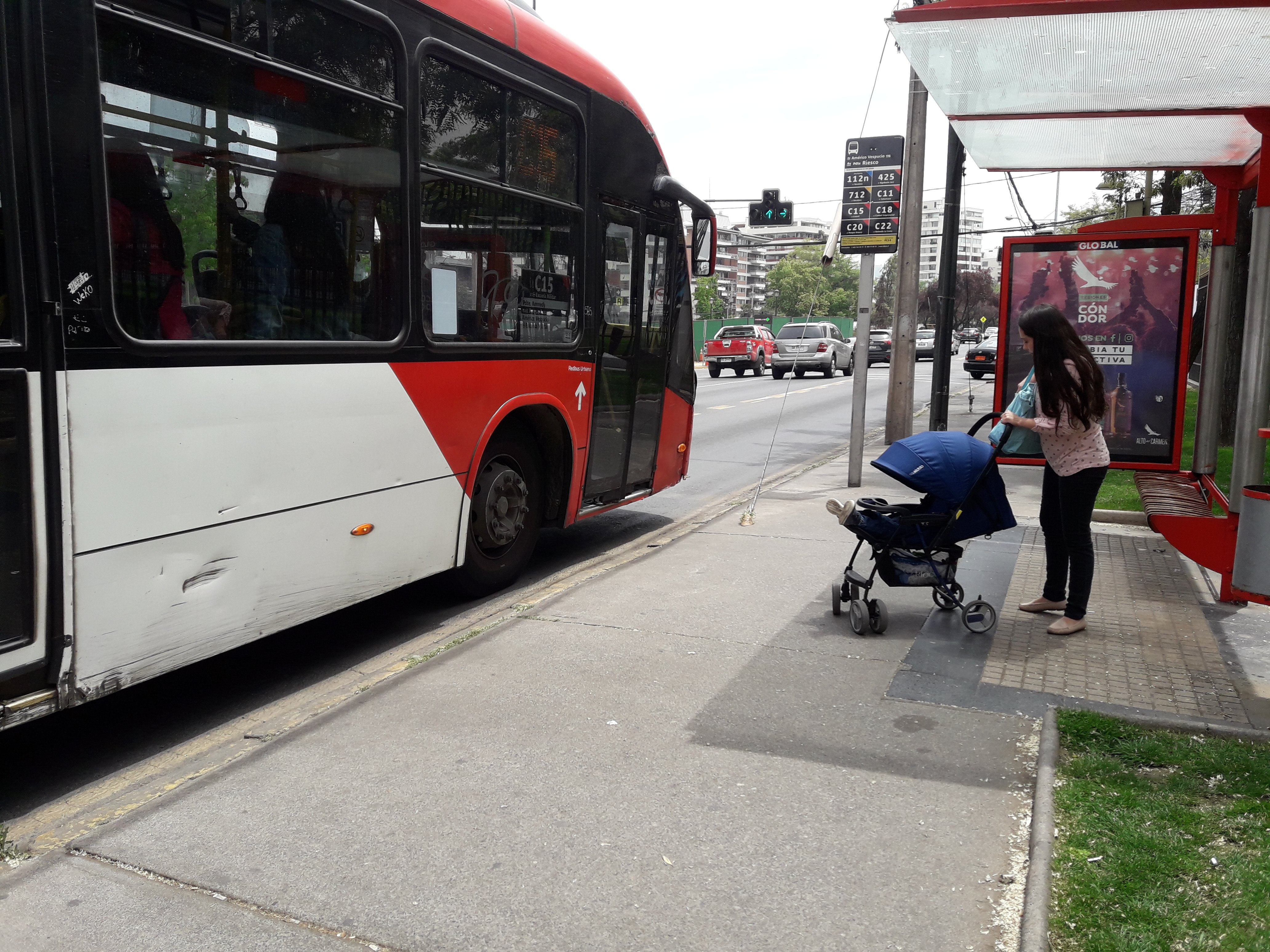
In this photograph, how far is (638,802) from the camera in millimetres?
3779

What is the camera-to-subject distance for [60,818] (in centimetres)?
375

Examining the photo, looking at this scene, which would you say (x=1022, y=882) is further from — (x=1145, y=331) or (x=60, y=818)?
(x=1145, y=331)

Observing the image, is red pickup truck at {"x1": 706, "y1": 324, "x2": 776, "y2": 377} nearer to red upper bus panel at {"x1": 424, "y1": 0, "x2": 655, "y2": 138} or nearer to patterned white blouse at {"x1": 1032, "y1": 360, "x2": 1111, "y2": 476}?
red upper bus panel at {"x1": 424, "y1": 0, "x2": 655, "y2": 138}

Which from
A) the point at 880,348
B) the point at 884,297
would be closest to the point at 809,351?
the point at 880,348

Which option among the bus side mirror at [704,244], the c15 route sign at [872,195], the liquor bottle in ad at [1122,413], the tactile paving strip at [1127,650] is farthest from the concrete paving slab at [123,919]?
the c15 route sign at [872,195]

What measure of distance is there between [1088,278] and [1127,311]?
0.42 metres

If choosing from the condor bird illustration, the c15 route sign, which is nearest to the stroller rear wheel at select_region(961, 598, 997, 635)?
the condor bird illustration

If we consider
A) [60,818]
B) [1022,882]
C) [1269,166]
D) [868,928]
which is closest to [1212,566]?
[1269,166]

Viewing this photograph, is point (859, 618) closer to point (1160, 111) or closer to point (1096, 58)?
point (1096, 58)

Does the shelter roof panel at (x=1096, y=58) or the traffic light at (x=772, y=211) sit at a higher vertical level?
the traffic light at (x=772, y=211)

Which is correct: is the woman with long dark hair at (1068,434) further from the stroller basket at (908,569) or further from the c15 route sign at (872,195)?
the c15 route sign at (872,195)

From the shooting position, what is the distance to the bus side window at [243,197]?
3898 mm

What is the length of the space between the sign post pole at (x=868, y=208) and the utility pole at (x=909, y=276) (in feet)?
7.98

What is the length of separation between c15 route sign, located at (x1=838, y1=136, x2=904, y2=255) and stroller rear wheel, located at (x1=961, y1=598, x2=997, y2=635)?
593 centimetres
